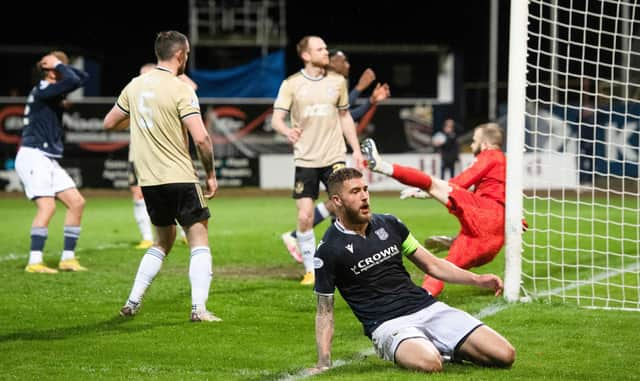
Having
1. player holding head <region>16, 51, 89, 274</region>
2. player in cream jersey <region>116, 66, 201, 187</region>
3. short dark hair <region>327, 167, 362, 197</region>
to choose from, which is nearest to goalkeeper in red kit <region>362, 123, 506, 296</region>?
player in cream jersey <region>116, 66, 201, 187</region>

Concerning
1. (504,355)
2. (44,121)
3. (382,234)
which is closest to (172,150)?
(382,234)

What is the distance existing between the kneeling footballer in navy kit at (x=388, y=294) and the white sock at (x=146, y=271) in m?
2.28

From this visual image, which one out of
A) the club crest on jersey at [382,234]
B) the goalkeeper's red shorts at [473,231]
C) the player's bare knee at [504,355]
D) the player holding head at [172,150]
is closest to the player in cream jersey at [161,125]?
the player holding head at [172,150]

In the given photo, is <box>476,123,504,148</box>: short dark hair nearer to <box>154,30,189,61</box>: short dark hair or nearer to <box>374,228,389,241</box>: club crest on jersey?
<box>154,30,189,61</box>: short dark hair

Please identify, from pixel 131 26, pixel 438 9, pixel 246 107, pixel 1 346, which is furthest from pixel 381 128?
pixel 1 346

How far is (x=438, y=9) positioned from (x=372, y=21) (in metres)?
2.43

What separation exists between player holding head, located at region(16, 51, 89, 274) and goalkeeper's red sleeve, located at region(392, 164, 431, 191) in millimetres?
4071

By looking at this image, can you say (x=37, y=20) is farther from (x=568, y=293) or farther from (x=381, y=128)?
(x=568, y=293)

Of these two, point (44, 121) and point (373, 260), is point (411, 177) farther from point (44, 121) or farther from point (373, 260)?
point (44, 121)

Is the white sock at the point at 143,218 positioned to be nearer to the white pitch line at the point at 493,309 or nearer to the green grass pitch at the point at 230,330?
the green grass pitch at the point at 230,330

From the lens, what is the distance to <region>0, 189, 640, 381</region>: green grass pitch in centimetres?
650

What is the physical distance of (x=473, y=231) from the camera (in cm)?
926

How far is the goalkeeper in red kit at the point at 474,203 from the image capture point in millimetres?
9195

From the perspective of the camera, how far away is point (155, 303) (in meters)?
9.27
